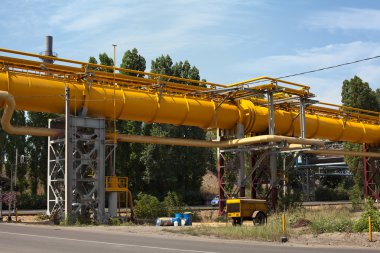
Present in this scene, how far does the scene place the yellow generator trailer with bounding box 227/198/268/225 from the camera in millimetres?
28223

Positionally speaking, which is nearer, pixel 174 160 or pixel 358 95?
pixel 174 160

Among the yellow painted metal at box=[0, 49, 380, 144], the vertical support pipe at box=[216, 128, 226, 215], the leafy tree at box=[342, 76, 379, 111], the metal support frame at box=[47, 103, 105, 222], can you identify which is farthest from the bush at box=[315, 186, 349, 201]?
the metal support frame at box=[47, 103, 105, 222]

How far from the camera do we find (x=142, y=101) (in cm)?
3089

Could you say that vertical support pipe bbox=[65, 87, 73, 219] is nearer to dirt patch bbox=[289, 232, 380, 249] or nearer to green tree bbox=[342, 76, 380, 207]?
dirt patch bbox=[289, 232, 380, 249]

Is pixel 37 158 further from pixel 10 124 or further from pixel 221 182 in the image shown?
pixel 10 124

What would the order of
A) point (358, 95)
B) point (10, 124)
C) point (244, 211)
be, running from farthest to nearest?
point (358, 95), point (244, 211), point (10, 124)

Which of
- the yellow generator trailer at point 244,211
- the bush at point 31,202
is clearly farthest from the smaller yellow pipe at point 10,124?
the bush at point 31,202

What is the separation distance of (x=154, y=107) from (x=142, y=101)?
34.3 inches

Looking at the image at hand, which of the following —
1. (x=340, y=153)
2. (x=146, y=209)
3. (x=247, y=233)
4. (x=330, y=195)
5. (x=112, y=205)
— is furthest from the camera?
(x=330, y=195)

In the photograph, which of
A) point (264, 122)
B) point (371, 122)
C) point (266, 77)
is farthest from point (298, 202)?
point (371, 122)

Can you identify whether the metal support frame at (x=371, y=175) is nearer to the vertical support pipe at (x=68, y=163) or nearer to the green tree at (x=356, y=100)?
the green tree at (x=356, y=100)

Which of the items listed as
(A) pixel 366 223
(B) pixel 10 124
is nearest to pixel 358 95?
(A) pixel 366 223

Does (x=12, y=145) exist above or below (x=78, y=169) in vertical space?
above

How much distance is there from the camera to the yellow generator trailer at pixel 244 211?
28.2 m
